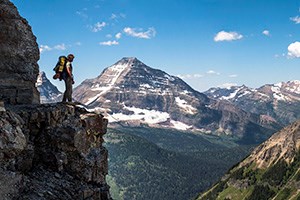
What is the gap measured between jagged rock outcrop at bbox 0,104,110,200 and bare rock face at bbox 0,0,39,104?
3.34 m

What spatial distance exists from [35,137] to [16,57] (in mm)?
9144

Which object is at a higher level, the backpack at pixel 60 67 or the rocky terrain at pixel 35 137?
the backpack at pixel 60 67

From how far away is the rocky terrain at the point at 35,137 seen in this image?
88.1 feet

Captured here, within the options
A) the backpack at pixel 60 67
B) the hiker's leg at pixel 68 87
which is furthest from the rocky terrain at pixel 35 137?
the backpack at pixel 60 67

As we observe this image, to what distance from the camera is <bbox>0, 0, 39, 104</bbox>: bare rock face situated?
1371 inches

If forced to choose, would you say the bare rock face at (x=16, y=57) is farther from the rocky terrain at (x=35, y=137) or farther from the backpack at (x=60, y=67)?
the backpack at (x=60, y=67)

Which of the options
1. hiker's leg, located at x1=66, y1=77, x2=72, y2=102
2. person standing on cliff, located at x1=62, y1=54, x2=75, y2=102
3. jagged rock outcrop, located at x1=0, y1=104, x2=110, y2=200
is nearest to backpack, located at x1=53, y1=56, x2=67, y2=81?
person standing on cliff, located at x1=62, y1=54, x2=75, y2=102

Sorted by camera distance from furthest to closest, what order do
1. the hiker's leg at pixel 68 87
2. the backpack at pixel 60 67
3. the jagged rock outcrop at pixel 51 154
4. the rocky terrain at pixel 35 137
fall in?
the hiker's leg at pixel 68 87 → the backpack at pixel 60 67 → the rocky terrain at pixel 35 137 → the jagged rock outcrop at pixel 51 154

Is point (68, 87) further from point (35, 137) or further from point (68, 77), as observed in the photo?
point (35, 137)

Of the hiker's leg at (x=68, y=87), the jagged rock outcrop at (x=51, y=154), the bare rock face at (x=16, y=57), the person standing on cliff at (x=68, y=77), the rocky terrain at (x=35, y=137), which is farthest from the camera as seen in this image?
the hiker's leg at (x=68, y=87)

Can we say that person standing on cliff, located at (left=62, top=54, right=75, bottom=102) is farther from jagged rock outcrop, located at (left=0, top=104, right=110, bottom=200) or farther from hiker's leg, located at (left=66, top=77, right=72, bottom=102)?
jagged rock outcrop, located at (left=0, top=104, right=110, bottom=200)

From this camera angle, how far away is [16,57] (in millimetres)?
35844

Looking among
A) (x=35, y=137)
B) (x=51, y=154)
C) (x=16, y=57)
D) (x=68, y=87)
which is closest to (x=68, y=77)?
(x=68, y=87)

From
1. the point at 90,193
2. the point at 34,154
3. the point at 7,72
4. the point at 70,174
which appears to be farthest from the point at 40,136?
the point at 7,72
